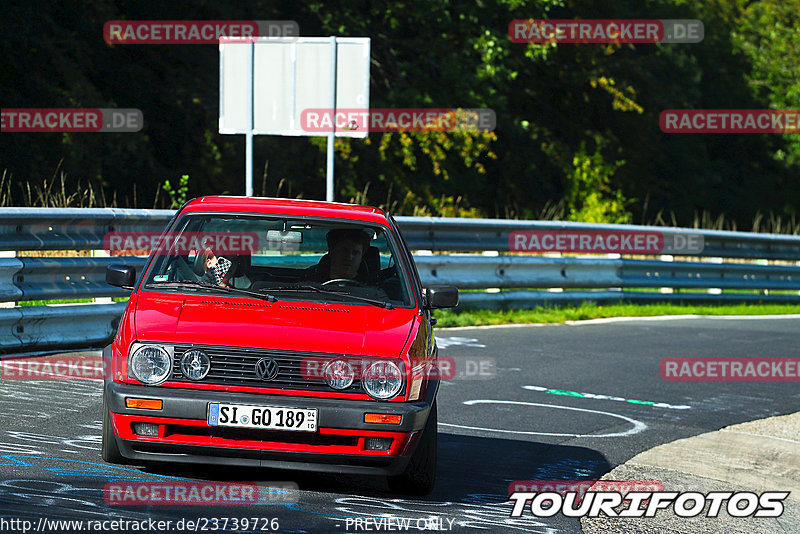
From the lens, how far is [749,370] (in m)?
12.6

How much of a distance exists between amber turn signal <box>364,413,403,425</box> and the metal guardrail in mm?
5455

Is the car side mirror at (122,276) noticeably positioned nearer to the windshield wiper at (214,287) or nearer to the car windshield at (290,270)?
the car windshield at (290,270)

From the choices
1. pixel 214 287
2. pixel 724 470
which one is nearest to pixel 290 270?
pixel 214 287

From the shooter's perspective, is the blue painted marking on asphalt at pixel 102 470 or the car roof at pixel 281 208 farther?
the car roof at pixel 281 208

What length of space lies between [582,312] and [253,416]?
11811 millimetres

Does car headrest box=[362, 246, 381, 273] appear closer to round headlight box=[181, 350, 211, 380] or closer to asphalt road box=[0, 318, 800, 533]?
asphalt road box=[0, 318, 800, 533]

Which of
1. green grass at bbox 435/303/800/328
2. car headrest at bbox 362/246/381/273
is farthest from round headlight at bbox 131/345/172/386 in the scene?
green grass at bbox 435/303/800/328

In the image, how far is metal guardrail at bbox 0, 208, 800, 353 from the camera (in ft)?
35.6

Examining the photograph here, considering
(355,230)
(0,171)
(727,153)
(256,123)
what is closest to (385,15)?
(0,171)

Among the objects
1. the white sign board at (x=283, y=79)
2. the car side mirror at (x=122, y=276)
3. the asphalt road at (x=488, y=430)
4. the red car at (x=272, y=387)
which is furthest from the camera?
the white sign board at (x=283, y=79)

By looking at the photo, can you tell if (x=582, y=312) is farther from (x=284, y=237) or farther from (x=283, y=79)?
(x=284, y=237)

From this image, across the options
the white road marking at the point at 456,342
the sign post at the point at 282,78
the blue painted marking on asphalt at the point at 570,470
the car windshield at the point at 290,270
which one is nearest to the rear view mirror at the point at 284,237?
the car windshield at the point at 290,270

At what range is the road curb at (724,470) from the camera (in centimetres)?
609

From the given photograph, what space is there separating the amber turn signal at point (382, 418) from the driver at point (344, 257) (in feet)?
4.59
